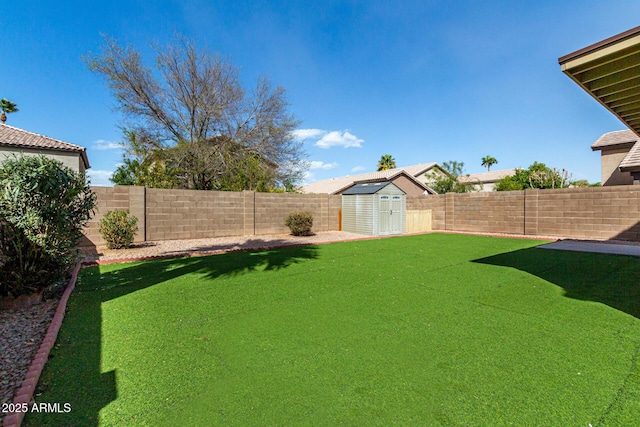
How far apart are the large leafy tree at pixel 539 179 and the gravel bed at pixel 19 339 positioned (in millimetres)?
23066

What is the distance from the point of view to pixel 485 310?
13.2 feet

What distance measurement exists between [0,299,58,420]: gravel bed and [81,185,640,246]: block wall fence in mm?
6596

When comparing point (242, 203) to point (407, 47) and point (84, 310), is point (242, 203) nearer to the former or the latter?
point (84, 310)

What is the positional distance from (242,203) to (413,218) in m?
9.12

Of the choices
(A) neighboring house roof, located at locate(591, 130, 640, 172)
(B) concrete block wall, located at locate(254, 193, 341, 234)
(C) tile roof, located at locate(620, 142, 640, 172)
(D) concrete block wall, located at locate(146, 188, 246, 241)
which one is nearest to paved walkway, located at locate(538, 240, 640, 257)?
(C) tile roof, located at locate(620, 142, 640, 172)

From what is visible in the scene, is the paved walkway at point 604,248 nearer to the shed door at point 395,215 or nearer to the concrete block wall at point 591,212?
the concrete block wall at point 591,212

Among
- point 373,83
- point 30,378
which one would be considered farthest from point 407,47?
point 30,378

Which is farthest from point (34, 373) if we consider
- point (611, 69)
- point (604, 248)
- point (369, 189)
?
point (369, 189)

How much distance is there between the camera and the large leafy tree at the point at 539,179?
19.0m

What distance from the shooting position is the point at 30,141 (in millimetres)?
13555

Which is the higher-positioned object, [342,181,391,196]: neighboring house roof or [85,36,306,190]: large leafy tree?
[85,36,306,190]: large leafy tree

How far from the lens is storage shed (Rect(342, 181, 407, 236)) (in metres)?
14.4

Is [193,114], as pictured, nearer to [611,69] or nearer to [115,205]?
[115,205]

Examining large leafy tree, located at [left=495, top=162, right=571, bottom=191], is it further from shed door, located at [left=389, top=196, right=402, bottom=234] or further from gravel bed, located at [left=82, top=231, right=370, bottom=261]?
gravel bed, located at [left=82, top=231, right=370, bottom=261]
